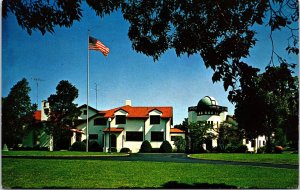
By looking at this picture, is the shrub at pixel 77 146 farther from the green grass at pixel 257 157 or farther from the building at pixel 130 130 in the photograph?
the green grass at pixel 257 157

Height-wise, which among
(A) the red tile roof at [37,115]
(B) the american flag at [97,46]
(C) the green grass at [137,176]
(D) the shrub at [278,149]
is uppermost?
(B) the american flag at [97,46]

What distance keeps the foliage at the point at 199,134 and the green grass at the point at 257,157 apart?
367mm

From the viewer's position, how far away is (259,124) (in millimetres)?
6305

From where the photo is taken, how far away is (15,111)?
8.05 metres

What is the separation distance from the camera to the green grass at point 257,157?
9211 millimetres

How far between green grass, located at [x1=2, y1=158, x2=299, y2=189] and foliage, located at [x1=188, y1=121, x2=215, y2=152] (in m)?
1.13

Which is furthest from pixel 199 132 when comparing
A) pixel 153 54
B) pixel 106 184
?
pixel 153 54

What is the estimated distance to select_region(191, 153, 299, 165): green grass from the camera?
9211 mm

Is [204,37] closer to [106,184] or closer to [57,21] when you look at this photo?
[57,21]

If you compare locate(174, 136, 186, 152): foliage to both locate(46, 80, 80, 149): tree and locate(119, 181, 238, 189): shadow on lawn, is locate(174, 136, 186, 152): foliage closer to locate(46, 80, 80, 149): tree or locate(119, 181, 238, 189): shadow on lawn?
locate(46, 80, 80, 149): tree

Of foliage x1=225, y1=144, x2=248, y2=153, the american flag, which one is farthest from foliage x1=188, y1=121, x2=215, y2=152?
the american flag

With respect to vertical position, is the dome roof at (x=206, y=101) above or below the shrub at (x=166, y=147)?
above

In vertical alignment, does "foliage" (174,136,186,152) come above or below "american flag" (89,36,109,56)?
below

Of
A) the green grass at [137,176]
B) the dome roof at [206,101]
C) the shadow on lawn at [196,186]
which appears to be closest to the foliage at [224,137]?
the green grass at [137,176]
